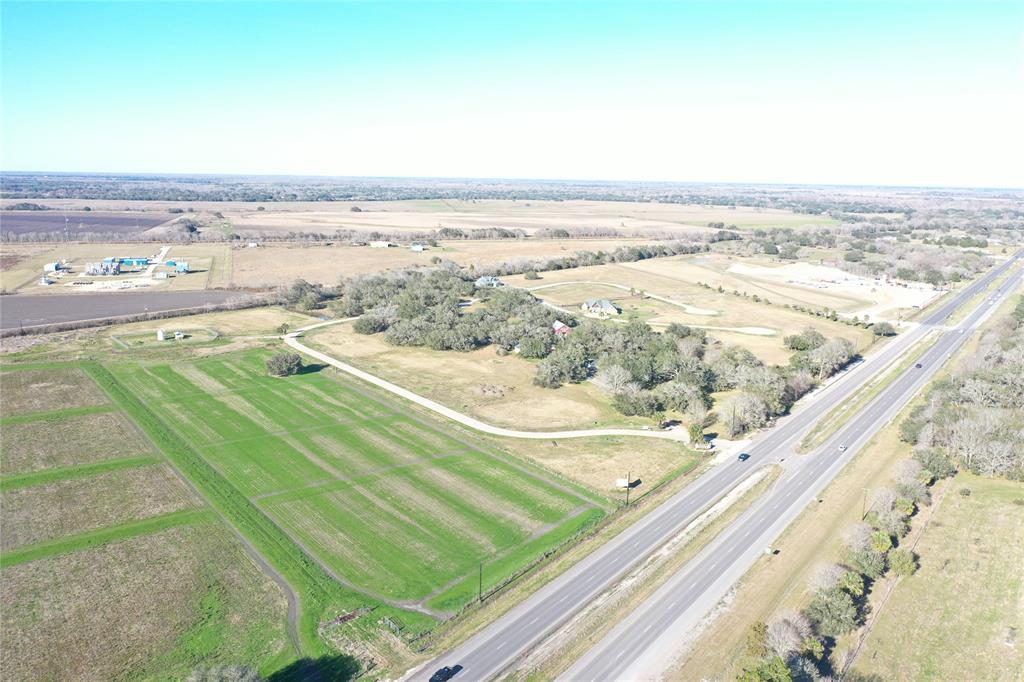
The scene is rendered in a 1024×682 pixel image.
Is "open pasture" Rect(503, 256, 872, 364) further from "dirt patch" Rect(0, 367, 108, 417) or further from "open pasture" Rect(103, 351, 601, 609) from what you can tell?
"dirt patch" Rect(0, 367, 108, 417)

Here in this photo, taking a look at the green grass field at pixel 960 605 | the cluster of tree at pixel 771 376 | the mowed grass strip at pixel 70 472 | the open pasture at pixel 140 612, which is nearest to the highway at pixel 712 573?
the cluster of tree at pixel 771 376

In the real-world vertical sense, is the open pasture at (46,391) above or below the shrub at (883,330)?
below

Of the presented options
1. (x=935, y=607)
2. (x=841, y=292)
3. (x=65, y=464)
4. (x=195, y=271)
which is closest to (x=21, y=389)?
(x=65, y=464)

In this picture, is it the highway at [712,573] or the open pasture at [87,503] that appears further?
the open pasture at [87,503]

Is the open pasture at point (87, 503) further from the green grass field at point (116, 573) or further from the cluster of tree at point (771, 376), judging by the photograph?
the cluster of tree at point (771, 376)

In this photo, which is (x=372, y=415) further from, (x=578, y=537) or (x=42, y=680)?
(x=42, y=680)
